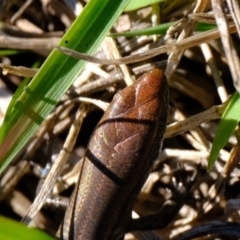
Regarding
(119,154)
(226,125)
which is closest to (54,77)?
(119,154)

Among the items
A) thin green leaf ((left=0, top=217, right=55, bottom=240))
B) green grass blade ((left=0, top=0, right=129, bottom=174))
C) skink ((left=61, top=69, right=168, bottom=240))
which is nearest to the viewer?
thin green leaf ((left=0, top=217, right=55, bottom=240))

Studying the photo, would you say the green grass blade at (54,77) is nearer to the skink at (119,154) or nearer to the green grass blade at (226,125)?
the skink at (119,154)

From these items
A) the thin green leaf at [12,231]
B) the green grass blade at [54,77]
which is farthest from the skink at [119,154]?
the thin green leaf at [12,231]

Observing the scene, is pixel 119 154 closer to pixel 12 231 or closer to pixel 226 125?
pixel 226 125

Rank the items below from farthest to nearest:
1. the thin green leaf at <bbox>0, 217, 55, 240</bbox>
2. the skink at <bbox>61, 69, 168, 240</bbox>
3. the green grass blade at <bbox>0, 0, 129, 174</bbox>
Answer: the skink at <bbox>61, 69, 168, 240</bbox> < the green grass blade at <bbox>0, 0, 129, 174</bbox> < the thin green leaf at <bbox>0, 217, 55, 240</bbox>

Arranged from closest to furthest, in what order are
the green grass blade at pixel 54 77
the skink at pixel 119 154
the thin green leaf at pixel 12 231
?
the thin green leaf at pixel 12 231, the green grass blade at pixel 54 77, the skink at pixel 119 154

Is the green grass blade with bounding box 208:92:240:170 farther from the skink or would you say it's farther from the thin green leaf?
the thin green leaf

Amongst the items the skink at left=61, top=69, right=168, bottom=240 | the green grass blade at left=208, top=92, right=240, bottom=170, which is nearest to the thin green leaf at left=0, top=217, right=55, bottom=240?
the skink at left=61, top=69, right=168, bottom=240
